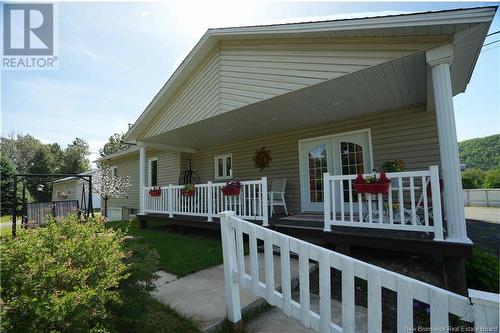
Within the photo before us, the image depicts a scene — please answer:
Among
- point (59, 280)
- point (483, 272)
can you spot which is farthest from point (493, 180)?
point (59, 280)

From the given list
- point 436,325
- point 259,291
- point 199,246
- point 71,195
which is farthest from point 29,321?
point 71,195

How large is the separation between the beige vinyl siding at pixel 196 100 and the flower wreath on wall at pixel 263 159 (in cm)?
228

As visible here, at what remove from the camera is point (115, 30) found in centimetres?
→ 561

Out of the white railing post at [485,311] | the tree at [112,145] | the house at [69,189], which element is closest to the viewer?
the white railing post at [485,311]

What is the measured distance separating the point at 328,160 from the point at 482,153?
3301 cm

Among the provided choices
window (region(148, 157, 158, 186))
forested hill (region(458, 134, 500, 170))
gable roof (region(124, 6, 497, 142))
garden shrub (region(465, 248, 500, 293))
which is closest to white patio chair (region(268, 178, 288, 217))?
gable roof (region(124, 6, 497, 142))

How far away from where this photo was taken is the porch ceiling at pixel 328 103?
444 cm

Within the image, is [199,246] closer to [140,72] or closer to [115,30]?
[115,30]

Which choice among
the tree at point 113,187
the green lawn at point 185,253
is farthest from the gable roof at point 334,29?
the tree at point 113,187

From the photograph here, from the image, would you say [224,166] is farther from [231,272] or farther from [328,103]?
[231,272]

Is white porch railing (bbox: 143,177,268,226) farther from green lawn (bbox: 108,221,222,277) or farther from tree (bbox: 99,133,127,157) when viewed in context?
tree (bbox: 99,133,127,157)

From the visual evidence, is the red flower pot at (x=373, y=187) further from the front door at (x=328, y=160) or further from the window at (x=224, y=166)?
the window at (x=224, y=166)

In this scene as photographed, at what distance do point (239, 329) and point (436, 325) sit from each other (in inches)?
67.6

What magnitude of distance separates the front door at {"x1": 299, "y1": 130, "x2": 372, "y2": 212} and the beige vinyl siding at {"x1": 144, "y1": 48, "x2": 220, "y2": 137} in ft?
9.23
